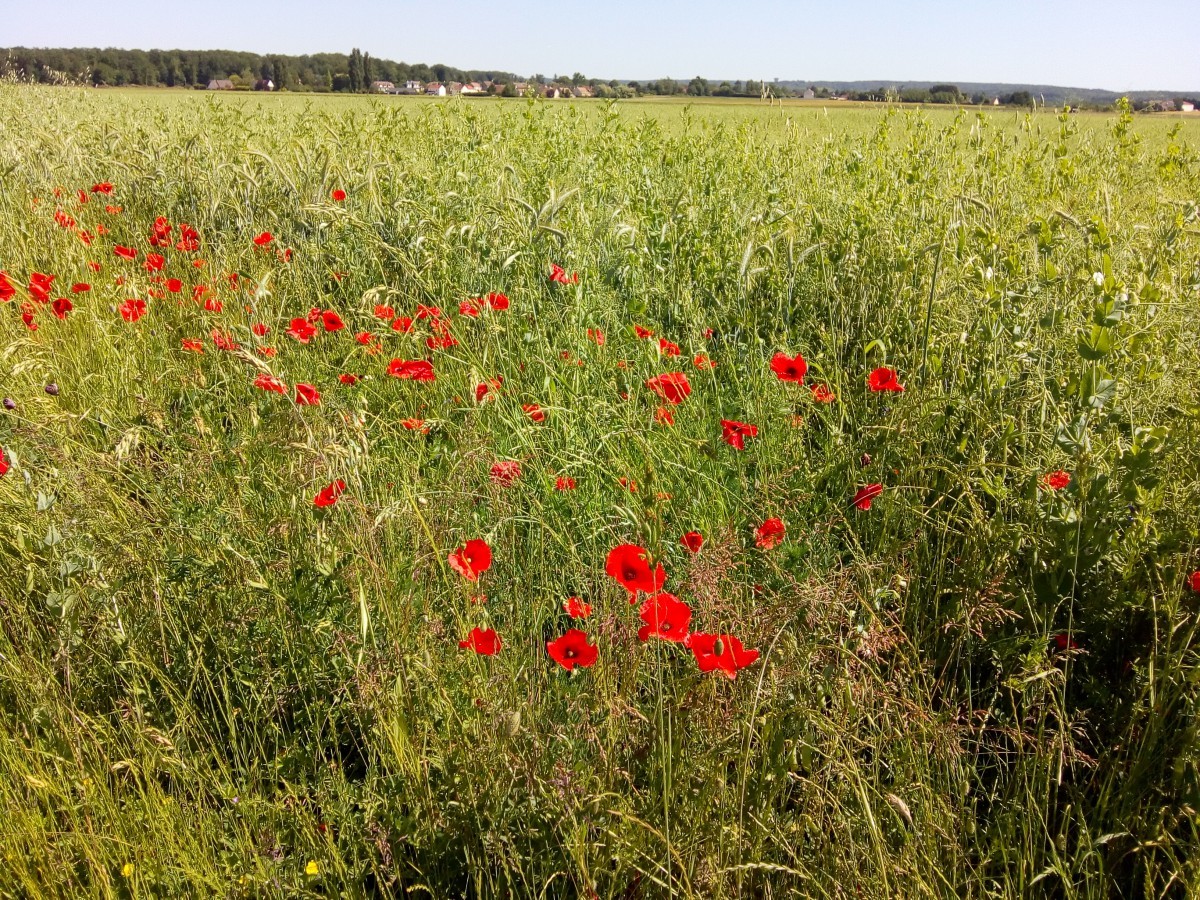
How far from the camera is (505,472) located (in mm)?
1798

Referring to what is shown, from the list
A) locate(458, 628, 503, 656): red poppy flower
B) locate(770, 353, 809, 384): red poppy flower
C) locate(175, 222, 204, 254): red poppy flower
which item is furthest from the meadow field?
locate(175, 222, 204, 254): red poppy flower

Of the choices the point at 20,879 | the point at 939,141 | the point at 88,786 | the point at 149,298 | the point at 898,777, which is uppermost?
the point at 939,141

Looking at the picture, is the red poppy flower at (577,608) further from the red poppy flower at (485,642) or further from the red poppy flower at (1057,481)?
the red poppy flower at (1057,481)

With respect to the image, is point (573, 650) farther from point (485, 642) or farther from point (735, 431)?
point (735, 431)

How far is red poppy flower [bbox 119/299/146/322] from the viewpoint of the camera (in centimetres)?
289

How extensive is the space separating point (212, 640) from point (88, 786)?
423mm

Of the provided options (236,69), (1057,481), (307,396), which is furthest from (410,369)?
(236,69)

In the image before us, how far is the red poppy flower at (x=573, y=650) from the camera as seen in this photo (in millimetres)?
1292

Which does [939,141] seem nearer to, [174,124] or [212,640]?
[212,640]

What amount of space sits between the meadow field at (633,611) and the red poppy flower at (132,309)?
6 cm

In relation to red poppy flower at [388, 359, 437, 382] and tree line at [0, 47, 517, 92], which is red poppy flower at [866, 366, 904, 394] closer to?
red poppy flower at [388, 359, 437, 382]

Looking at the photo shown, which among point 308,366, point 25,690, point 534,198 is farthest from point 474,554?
point 534,198

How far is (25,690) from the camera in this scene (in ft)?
5.41

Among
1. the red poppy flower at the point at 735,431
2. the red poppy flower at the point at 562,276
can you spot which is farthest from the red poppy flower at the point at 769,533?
the red poppy flower at the point at 562,276
